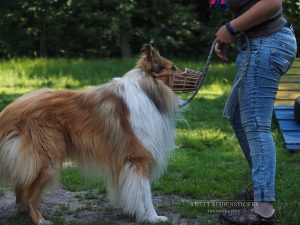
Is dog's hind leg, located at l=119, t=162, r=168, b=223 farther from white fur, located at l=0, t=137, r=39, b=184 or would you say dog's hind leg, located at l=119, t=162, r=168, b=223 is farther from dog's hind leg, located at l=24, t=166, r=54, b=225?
white fur, located at l=0, t=137, r=39, b=184

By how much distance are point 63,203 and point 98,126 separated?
3.16 feet

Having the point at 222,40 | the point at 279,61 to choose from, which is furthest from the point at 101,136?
the point at 279,61

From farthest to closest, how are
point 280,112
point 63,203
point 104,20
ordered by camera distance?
point 104,20 < point 280,112 < point 63,203

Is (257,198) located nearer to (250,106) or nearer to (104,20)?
(250,106)

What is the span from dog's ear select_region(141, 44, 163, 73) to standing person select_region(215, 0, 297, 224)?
2.46ft

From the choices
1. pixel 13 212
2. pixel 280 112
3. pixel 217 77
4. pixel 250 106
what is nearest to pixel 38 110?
pixel 13 212

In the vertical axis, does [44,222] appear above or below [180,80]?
below

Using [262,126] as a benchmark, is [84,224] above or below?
below

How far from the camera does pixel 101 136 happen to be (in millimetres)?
4422

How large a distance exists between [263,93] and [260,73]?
0.47 ft

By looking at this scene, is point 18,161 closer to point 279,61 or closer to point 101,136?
point 101,136

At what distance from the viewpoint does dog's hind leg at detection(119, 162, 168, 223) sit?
4.38m

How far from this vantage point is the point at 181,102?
15.7 ft

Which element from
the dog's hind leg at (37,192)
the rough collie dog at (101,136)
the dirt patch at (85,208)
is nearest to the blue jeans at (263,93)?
the dirt patch at (85,208)
